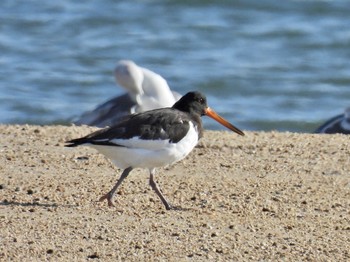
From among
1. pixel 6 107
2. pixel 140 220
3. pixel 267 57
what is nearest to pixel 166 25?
pixel 267 57

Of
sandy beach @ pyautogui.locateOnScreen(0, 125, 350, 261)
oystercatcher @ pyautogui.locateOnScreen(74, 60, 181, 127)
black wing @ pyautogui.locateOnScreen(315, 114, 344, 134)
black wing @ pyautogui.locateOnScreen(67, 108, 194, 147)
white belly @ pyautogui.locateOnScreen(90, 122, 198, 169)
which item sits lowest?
black wing @ pyautogui.locateOnScreen(315, 114, 344, 134)

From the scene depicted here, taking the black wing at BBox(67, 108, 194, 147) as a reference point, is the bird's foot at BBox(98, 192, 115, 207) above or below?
below

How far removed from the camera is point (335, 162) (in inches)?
370

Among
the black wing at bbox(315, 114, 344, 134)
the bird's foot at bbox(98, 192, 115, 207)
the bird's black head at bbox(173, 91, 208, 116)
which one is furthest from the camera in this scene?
the black wing at bbox(315, 114, 344, 134)

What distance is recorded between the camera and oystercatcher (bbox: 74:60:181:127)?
13.2m

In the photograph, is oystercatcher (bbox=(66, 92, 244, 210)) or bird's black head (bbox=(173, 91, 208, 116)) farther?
bird's black head (bbox=(173, 91, 208, 116))

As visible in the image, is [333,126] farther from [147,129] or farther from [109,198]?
[109,198]

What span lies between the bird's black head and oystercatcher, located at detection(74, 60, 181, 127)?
451 cm

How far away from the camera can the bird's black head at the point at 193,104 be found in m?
8.48

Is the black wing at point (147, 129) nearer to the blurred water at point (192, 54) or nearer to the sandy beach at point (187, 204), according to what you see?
the sandy beach at point (187, 204)

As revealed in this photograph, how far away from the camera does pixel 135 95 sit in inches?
531

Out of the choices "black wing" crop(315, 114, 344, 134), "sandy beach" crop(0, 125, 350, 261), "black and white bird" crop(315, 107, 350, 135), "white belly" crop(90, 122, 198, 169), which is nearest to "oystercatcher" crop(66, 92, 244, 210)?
"white belly" crop(90, 122, 198, 169)

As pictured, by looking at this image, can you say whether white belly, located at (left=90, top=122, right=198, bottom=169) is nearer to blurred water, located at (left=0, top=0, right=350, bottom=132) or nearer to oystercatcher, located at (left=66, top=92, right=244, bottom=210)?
oystercatcher, located at (left=66, top=92, right=244, bottom=210)

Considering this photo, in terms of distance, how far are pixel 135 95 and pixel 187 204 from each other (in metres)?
5.57
